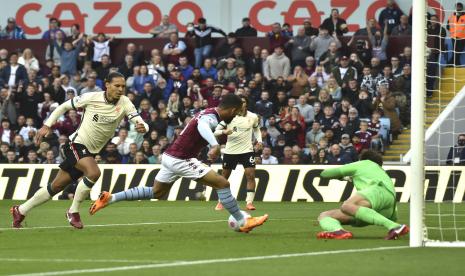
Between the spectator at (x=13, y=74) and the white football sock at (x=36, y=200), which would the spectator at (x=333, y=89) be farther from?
the white football sock at (x=36, y=200)

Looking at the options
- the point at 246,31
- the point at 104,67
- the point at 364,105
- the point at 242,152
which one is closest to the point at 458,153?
the point at 364,105

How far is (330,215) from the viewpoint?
49.2ft

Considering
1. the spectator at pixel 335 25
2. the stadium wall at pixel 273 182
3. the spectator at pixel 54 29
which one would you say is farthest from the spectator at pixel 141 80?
the spectator at pixel 335 25

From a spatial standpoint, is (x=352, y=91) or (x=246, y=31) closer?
(x=352, y=91)

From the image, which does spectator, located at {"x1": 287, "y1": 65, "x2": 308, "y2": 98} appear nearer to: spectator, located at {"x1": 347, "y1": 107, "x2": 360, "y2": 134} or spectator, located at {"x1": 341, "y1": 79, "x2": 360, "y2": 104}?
spectator, located at {"x1": 341, "y1": 79, "x2": 360, "y2": 104}

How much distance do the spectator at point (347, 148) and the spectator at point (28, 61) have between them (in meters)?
10.3

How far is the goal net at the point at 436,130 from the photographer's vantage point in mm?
13930

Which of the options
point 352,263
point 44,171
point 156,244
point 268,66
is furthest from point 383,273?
point 268,66

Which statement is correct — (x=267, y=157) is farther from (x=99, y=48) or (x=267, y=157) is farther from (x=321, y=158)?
(x=99, y=48)

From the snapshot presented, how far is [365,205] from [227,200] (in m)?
1.90

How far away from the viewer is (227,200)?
1579cm

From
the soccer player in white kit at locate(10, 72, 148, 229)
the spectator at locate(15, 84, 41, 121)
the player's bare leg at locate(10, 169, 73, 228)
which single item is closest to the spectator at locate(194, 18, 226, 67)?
the spectator at locate(15, 84, 41, 121)

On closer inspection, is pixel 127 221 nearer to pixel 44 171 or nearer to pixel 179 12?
pixel 44 171

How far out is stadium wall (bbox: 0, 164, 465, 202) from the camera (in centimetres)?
2708
